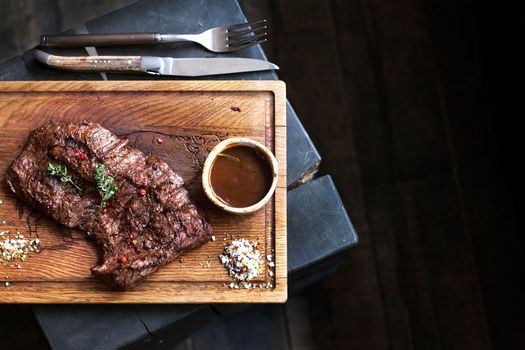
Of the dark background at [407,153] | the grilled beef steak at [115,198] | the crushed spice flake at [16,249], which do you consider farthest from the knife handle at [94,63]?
the dark background at [407,153]

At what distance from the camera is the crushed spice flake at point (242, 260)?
2.56m

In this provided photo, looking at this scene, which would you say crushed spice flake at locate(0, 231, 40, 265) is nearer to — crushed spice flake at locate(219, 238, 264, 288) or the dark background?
crushed spice flake at locate(219, 238, 264, 288)

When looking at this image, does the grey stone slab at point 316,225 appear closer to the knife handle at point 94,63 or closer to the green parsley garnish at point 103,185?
the green parsley garnish at point 103,185

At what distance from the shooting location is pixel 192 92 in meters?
2.70

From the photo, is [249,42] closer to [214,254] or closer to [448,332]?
[214,254]

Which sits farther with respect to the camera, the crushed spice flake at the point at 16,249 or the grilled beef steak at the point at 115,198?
the crushed spice flake at the point at 16,249

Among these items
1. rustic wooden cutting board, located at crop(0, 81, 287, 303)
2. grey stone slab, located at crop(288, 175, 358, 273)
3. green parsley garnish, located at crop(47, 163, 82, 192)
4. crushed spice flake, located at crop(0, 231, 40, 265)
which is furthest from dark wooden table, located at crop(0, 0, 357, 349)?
green parsley garnish, located at crop(47, 163, 82, 192)

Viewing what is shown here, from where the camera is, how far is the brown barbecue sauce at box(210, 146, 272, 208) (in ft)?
8.27

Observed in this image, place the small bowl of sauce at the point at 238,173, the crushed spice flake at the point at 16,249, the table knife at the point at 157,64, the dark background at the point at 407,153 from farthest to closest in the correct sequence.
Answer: the dark background at the point at 407,153, the table knife at the point at 157,64, the crushed spice flake at the point at 16,249, the small bowl of sauce at the point at 238,173

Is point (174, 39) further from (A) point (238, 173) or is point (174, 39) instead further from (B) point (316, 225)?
(B) point (316, 225)

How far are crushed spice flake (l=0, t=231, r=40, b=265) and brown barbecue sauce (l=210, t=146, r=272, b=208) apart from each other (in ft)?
2.83

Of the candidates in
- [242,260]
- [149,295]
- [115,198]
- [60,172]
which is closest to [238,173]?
[242,260]

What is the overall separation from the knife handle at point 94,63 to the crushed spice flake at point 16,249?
0.82 metres

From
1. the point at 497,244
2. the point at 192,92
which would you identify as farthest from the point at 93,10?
the point at 497,244
